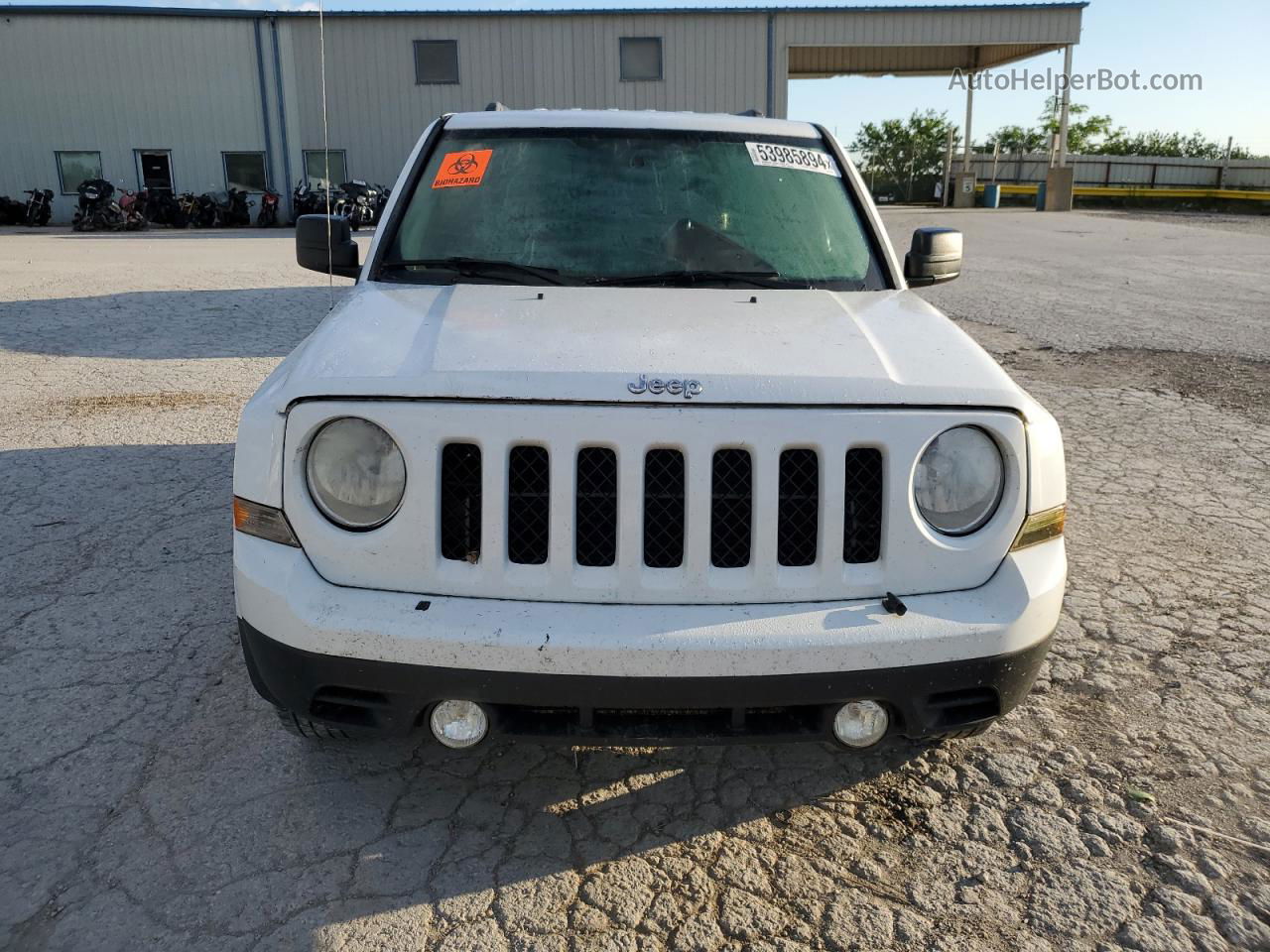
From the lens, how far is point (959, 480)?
85.7 inches

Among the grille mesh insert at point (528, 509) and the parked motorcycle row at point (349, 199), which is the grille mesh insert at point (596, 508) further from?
the parked motorcycle row at point (349, 199)

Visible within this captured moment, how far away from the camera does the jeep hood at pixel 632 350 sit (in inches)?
83.2

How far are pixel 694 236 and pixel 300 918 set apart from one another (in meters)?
2.25

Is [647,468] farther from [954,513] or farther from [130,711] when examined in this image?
[130,711]

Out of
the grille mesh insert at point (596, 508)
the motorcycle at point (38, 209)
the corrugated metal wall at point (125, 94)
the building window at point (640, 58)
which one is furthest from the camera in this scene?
the building window at point (640, 58)

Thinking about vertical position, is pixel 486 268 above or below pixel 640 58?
below

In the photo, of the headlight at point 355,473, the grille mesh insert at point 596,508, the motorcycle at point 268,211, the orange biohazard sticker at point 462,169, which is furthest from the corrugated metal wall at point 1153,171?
the headlight at point 355,473

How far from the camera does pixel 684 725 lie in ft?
6.88

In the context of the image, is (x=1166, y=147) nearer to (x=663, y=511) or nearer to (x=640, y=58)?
(x=640, y=58)

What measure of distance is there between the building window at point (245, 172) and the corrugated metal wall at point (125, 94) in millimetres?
207

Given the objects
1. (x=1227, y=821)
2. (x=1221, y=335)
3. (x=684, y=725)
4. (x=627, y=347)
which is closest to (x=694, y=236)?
(x=627, y=347)

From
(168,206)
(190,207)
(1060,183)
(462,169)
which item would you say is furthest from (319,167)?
(462,169)

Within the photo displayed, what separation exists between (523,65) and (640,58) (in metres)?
3.10

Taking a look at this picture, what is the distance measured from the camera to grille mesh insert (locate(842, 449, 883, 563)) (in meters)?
2.16
